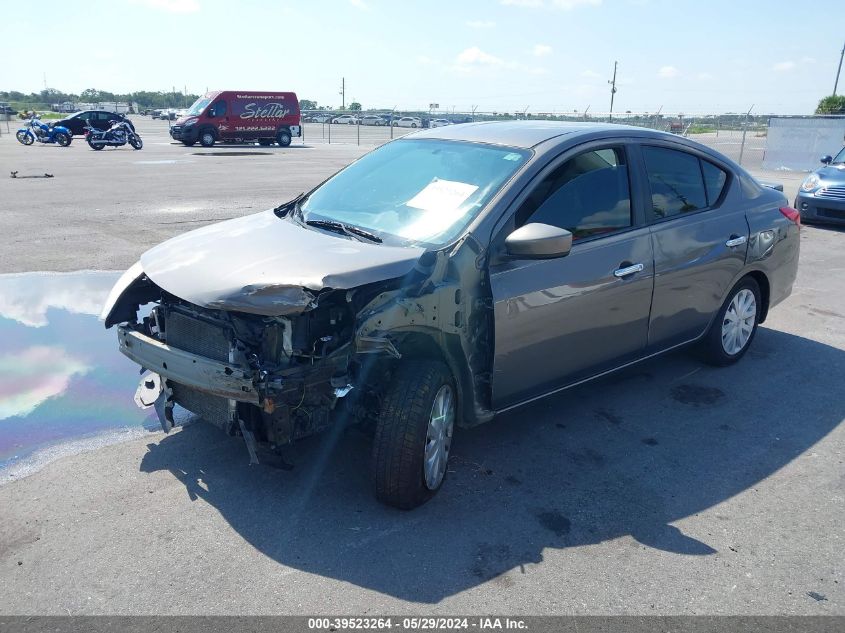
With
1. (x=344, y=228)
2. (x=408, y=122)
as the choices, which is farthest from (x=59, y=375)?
(x=408, y=122)

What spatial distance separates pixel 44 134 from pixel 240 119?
326 inches

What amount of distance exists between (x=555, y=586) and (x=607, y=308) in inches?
71.9

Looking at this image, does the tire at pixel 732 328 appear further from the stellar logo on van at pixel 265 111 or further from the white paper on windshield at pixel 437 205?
the stellar logo on van at pixel 265 111

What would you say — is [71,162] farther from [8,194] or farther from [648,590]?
[648,590]

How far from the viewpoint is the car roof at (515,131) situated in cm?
435

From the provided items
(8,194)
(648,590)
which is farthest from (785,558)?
(8,194)

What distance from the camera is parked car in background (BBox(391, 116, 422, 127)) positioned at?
5363cm

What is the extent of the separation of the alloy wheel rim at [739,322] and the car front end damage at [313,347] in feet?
8.65

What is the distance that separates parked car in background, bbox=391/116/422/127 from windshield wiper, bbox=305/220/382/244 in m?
50.2

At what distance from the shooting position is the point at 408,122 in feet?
193

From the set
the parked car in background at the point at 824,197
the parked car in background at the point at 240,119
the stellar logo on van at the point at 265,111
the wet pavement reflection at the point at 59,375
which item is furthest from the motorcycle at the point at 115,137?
the parked car in background at the point at 824,197

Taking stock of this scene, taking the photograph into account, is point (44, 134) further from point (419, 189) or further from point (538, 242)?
point (538, 242)

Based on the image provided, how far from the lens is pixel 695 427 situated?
185 inches

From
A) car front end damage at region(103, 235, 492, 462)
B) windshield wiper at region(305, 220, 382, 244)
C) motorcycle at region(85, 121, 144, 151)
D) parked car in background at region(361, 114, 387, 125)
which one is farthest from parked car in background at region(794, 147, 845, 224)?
parked car in background at region(361, 114, 387, 125)
